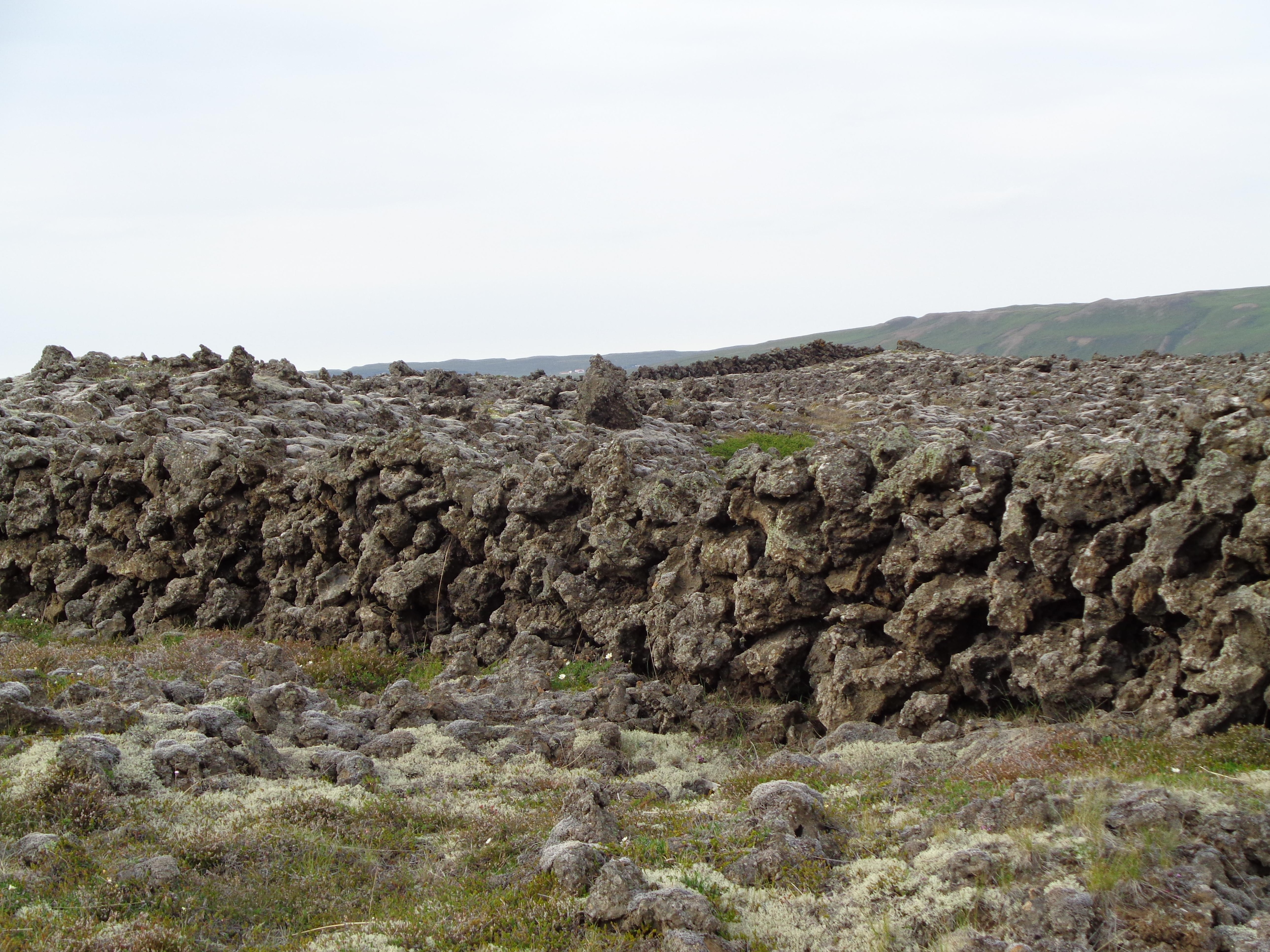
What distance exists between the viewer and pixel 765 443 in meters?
31.5

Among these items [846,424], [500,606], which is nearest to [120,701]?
[500,606]

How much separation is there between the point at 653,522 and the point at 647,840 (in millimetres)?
7830

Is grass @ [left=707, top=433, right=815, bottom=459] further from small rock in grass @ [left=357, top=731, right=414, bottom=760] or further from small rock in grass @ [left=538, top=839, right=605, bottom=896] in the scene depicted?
small rock in grass @ [left=538, top=839, right=605, bottom=896]

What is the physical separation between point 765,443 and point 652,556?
53.3 feet

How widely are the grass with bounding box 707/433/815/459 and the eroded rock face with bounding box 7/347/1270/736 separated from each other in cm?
252

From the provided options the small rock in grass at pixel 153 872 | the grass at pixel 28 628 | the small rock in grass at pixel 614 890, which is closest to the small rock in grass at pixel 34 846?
the small rock in grass at pixel 153 872

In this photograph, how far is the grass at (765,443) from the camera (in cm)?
3034

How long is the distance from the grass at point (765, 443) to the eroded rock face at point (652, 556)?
8.26 feet

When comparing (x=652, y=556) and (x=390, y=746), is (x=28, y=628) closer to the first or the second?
(x=390, y=746)

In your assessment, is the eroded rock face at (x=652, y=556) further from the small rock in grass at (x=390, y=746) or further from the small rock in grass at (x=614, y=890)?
the small rock in grass at (x=614, y=890)

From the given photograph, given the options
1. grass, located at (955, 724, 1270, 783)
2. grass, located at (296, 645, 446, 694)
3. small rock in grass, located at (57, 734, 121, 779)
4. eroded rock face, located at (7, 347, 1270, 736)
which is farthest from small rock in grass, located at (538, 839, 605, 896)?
grass, located at (296, 645, 446, 694)

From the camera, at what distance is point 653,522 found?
16.0 metres

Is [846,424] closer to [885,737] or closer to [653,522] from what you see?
[653,522]

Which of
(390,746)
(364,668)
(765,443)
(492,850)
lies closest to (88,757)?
(390,746)
